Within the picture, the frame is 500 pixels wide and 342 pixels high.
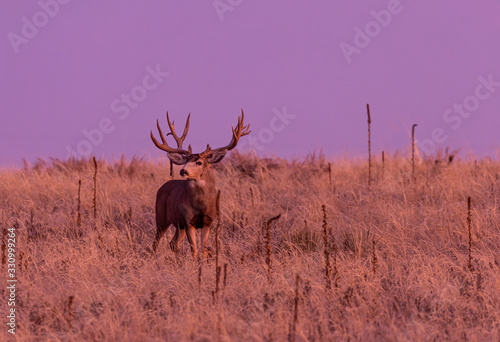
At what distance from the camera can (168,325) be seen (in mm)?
4801

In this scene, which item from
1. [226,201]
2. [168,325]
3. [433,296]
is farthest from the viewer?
[226,201]

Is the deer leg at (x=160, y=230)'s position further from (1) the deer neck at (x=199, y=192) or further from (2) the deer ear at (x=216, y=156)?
(2) the deer ear at (x=216, y=156)

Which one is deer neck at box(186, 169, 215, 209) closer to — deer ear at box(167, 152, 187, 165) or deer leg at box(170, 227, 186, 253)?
deer ear at box(167, 152, 187, 165)

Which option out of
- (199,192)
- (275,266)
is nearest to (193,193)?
(199,192)

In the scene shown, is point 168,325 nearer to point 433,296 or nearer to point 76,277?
point 76,277

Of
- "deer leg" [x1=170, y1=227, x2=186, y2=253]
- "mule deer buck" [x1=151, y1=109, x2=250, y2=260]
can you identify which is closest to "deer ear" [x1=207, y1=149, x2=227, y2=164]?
"mule deer buck" [x1=151, y1=109, x2=250, y2=260]

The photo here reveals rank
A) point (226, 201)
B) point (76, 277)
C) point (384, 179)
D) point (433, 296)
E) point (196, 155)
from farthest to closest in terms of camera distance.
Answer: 1. point (384, 179)
2. point (226, 201)
3. point (196, 155)
4. point (76, 277)
5. point (433, 296)

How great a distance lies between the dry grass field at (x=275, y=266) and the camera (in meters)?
4.95

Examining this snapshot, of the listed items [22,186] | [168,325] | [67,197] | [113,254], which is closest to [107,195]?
[67,197]

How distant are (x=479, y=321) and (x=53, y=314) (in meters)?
4.09

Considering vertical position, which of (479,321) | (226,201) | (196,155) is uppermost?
(196,155)

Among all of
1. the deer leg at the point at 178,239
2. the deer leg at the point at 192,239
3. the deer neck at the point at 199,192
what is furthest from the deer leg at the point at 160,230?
the deer neck at the point at 199,192

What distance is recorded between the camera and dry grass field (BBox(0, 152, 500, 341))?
16.2ft

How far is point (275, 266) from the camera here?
6.79 meters
